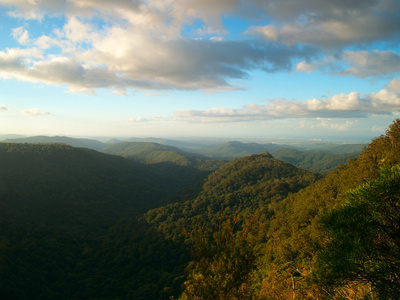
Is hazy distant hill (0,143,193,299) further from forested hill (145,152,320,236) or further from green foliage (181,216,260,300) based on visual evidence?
green foliage (181,216,260,300)

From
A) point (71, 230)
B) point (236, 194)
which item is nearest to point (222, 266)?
point (236, 194)

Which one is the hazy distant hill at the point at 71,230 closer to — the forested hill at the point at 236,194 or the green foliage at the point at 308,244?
the forested hill at the point at 236,194

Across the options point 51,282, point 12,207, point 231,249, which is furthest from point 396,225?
point 12,207

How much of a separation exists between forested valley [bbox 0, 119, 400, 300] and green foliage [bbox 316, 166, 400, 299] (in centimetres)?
3

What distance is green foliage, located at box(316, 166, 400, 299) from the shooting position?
5574mm

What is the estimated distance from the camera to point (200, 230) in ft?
26.5

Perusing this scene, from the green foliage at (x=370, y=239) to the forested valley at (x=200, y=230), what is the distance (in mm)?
34

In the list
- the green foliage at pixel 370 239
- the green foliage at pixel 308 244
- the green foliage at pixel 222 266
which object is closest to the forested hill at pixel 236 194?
A: the green foliage at pixel 308 244

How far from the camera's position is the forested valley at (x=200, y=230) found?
250 inches

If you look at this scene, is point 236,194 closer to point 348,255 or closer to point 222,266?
point 222,266

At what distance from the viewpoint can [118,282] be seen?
4956 cm

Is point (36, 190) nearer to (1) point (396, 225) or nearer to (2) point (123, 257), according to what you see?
(2) point (123, 257)

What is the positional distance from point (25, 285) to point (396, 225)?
64.6 meters

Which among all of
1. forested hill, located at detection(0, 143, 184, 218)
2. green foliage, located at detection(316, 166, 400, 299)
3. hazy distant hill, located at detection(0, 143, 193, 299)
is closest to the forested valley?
green foliage, located at detection(316, 166, 400, 299)
